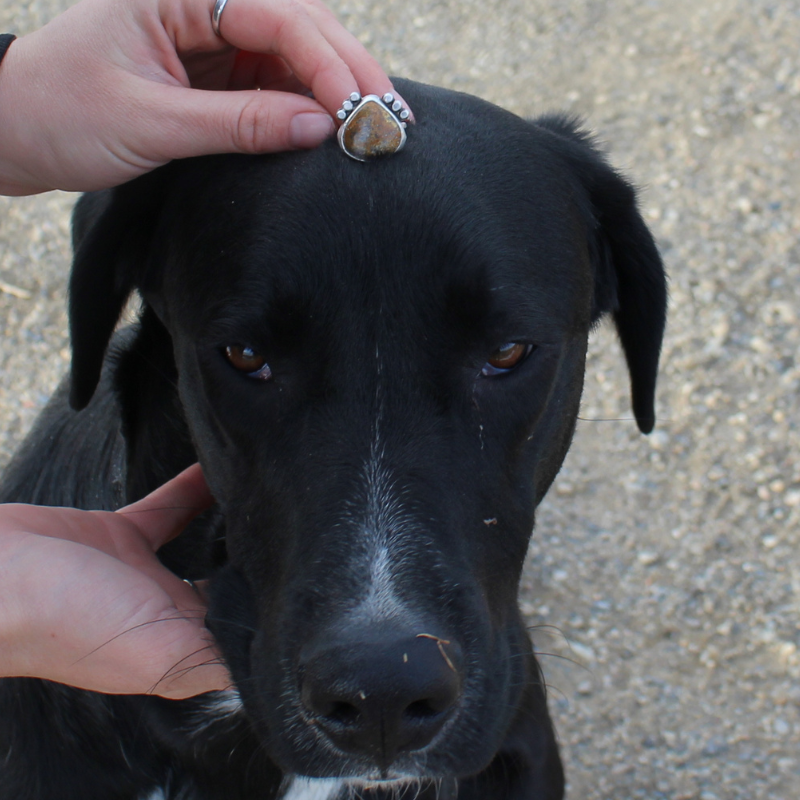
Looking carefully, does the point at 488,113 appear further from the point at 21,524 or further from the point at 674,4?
the point at 674,4

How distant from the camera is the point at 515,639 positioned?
2.26 m

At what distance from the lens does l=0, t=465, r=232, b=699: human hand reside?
2.18m

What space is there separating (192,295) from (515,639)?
1071 mm

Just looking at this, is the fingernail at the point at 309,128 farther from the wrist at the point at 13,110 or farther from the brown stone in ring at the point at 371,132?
the wrist at the point at 13,110

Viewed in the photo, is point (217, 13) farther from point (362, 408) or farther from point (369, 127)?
point (362, 408)

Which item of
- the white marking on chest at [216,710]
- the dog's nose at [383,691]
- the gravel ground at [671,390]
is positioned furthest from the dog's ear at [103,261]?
the gravel ground at [671,390]

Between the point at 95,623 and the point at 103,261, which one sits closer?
the point at 95,623

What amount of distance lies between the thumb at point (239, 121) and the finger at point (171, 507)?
869 millimetres

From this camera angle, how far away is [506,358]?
2.11 metres

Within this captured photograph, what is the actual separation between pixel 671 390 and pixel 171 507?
284 centimetres

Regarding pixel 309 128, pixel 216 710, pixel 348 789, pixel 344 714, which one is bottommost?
pixel 348 789

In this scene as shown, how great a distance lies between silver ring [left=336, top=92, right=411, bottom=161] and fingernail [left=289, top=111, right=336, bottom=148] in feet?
0.12

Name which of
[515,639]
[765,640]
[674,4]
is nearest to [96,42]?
[515,639]

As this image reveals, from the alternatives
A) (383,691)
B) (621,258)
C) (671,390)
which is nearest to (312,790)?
(383,691)
